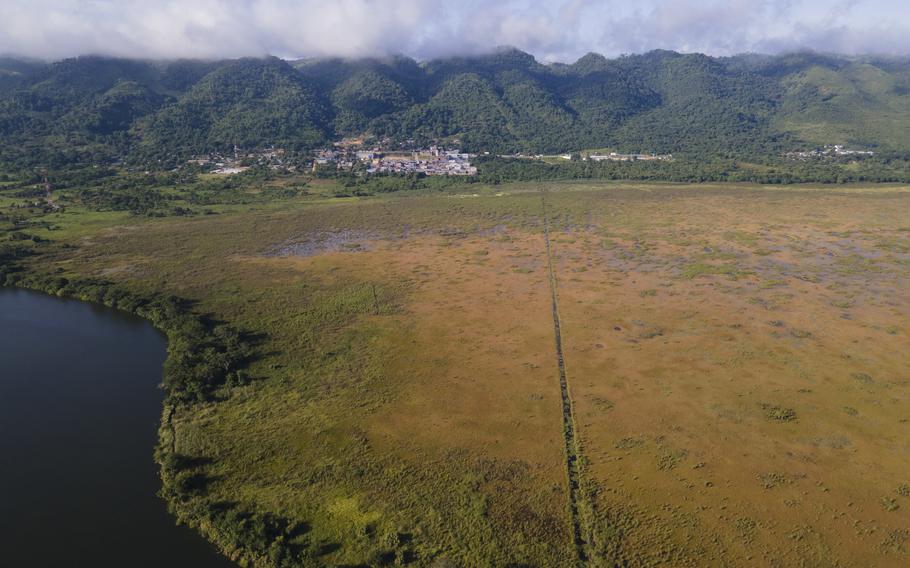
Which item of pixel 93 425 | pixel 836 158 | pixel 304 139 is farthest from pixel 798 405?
pixel 304 139

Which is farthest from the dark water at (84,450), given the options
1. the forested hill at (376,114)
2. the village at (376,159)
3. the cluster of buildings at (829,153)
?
the cluster of buildings at (829,153)

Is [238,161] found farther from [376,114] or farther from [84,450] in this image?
[84,450]

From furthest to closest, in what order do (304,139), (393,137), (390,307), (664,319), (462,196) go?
1. (393,137)
2. (304,139)
3. (462,196)
4. (390,307)
5. (664,319)

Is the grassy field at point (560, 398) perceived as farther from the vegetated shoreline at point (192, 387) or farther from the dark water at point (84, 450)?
the dark water at point (84, 450)

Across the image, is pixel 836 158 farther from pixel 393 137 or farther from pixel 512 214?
pixel 393 137

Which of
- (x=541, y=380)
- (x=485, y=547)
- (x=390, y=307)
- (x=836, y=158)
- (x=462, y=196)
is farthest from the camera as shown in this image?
(x=836, y=158)

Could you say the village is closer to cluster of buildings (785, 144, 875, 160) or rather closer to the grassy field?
cluster of buildings (785, 144, 875, 160)

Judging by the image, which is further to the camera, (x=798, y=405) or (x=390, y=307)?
(x=390, y=307)

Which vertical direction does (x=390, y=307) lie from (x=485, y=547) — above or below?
above
